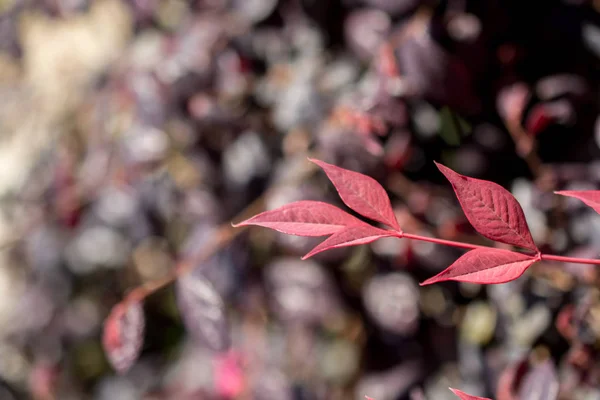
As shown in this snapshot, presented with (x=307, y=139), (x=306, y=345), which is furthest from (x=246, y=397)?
(x=307, y=139)

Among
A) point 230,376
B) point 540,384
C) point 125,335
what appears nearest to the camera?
point 540,384

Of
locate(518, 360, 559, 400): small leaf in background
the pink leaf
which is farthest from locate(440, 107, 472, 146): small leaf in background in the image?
the pink leaf

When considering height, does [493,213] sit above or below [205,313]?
above

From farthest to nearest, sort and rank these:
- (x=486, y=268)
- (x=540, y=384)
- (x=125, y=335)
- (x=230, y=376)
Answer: (x=230, y=376)
(x=125, y=335)
(x=540, y=384)
(x=486, y=268)

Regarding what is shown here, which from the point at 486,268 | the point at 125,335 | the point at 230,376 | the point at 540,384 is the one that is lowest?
the point at 230,376

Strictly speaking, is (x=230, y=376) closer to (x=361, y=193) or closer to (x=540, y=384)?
(x=540, y=384)

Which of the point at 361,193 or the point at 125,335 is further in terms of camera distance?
the point at 125,335

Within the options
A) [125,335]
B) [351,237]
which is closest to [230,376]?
[125,335]
